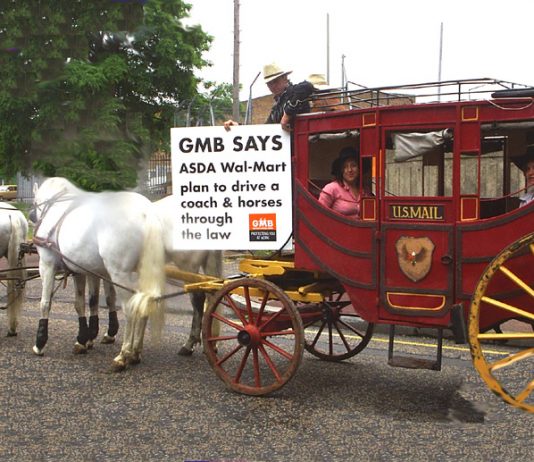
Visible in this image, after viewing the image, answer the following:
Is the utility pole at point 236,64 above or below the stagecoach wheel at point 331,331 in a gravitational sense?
above

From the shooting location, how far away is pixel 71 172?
7.20 m

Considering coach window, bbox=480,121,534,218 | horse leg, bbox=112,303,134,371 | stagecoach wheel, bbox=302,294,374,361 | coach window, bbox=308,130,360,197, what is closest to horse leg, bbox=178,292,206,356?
horse leg, bbox=112,303,134,371

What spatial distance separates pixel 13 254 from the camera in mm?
7250

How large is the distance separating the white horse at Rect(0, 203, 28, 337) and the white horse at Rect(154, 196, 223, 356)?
2002mm

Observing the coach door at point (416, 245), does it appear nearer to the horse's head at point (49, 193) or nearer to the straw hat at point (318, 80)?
the straw hat at point (318, 80)

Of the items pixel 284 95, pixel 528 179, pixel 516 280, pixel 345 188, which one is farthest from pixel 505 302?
pixel 284 95

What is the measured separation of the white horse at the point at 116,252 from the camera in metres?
5.68

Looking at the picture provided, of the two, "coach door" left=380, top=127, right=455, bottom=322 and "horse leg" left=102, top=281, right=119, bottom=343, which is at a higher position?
"coach door" left=380, top=127, right=455, bottom=322

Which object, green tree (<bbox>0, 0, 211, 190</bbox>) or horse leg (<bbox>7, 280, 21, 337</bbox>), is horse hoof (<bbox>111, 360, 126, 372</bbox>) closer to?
horse leg (<bbox>7, 280, 21, 337</bbox>)

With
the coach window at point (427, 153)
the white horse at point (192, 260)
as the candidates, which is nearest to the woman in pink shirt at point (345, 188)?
the coach window at point (427, 153)

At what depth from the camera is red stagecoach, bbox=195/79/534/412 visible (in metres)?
3.95

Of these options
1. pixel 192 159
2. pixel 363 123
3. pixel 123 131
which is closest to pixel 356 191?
pixel 363 123

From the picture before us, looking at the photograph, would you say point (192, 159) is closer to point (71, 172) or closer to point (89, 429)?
point (89, 429)

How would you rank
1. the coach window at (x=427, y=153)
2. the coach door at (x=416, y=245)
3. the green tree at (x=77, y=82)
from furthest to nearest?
the green tree at (x=77, y=82) → the coach window at (x=427, y=153) → the coach door at (x=416, y=245)
